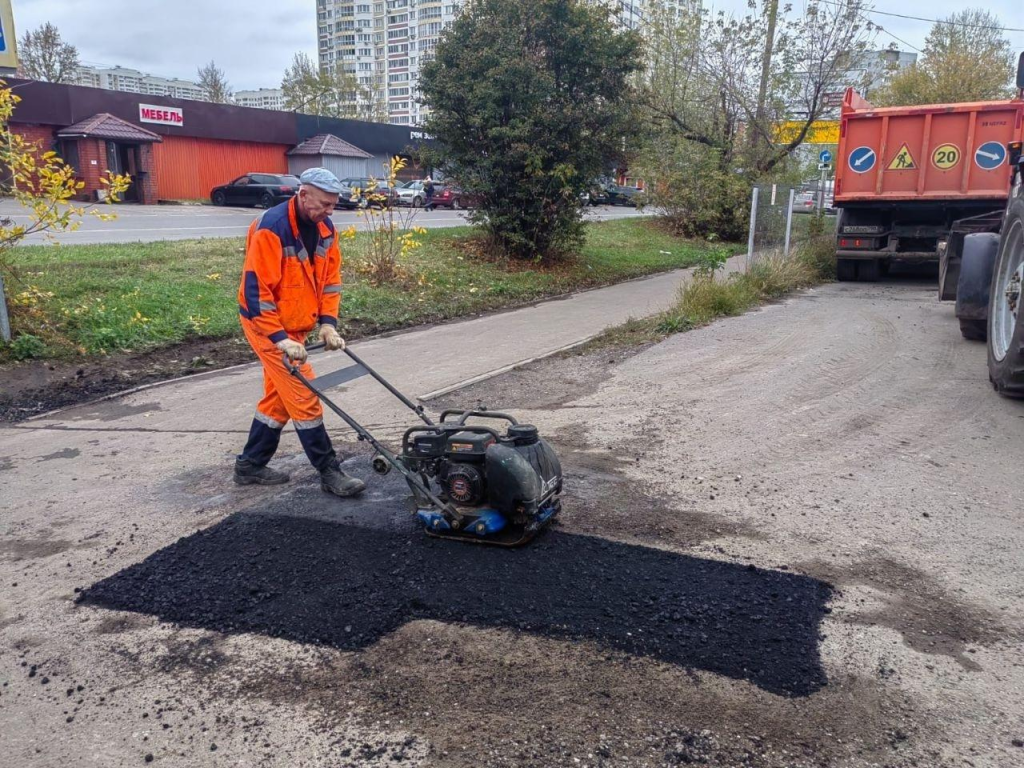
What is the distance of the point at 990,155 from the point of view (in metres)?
13.2

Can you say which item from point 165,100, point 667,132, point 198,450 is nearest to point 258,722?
point 198,450

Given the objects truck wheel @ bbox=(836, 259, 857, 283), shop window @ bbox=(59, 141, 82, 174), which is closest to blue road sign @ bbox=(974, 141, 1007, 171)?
truck wheel @ bbox=(836, 259, 857, 283)

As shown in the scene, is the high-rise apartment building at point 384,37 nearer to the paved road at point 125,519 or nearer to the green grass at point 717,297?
the green grass at point 717,297

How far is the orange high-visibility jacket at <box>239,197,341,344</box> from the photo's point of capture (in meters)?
4.72

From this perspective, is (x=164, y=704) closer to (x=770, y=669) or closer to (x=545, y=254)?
(x=770, y=669)

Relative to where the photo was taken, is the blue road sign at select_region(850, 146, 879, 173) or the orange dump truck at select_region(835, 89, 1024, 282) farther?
the blue road sign at select_region(850, 146, 879, 173)

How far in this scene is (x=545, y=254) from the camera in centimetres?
1575

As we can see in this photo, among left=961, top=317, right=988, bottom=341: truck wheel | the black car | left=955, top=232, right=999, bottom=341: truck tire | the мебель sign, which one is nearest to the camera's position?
left=955, top=232, right=999, bottom=341: truck tire

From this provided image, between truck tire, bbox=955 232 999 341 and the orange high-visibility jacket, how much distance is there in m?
5.92

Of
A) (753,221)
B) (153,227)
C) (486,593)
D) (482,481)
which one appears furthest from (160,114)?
(486,593)

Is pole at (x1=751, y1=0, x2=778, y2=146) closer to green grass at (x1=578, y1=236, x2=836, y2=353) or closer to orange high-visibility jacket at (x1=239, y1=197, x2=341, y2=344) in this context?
green grass at (x1=578, y1=236, x2=836, y2=353)

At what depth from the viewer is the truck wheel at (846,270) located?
14.8m

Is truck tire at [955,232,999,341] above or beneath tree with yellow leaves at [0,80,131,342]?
beneath

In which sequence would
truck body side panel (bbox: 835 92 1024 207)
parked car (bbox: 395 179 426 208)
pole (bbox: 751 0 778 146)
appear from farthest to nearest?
parked car (bbox: 395 179 426 208) → pole (bbox: 751 0 778 146) → truck body side panel (bbox: 835 92 1024 207)
